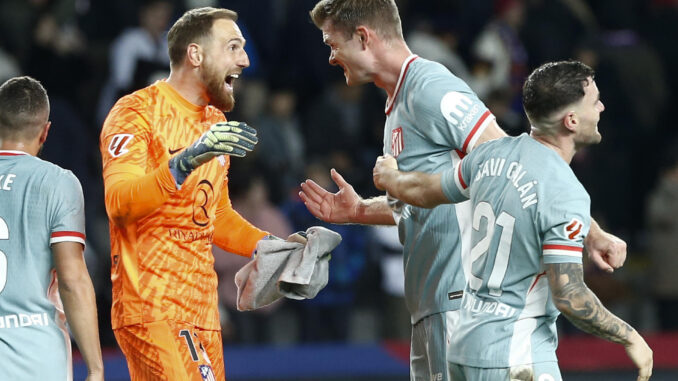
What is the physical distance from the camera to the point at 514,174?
4789 mm

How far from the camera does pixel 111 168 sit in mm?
5324

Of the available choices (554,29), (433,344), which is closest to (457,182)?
(433,344)

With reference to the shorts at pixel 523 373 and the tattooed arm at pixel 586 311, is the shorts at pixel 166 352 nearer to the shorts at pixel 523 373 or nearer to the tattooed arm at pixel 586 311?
the shorts at pixel 523 373

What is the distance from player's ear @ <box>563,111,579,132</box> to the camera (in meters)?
4.89

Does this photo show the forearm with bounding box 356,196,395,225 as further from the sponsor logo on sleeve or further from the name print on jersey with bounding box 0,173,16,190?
the name print on jersey with bounding box 0,173,16,190

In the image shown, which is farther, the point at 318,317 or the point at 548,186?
the point at 318,317

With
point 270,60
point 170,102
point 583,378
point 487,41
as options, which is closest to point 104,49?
point 270,60

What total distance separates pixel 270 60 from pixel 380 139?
1736 millimetres

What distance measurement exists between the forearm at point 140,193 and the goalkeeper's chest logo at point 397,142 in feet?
4.07

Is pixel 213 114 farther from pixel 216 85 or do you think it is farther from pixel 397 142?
pixel 397 142

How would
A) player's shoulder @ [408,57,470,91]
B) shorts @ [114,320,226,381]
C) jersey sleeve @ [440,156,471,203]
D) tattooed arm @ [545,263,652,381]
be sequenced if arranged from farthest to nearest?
player's shoulder @ [408,57,470,91], shorts @ [114,320,226,381], jersey sleeve @ [440,156,471,203], tattooed arm @ [545,263,652,381]

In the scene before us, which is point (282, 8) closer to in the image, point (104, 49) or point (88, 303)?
point (104, 49)

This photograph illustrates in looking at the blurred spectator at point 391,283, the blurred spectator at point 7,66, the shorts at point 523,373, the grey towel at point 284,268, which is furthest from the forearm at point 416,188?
the blurred spectator at point 7,66

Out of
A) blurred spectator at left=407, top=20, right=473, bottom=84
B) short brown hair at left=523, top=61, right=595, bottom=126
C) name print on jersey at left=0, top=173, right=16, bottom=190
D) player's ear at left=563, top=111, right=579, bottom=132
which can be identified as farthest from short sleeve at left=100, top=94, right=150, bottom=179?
blurred spectator at left=407, top=20, right=473, bottom=84
